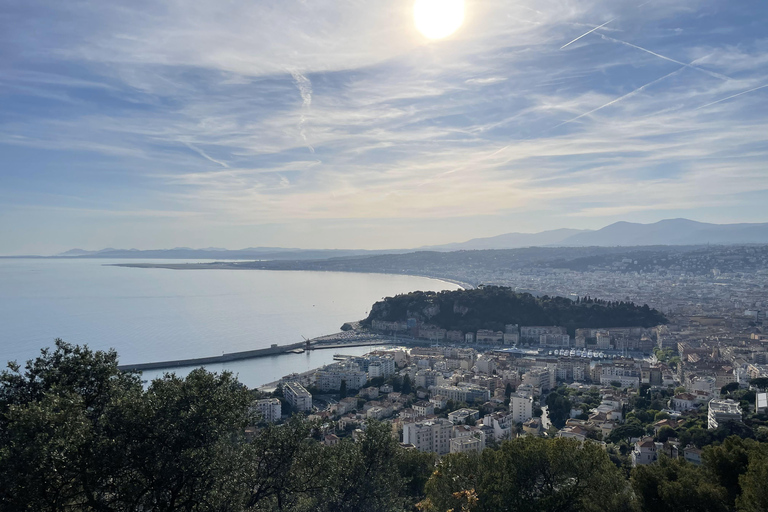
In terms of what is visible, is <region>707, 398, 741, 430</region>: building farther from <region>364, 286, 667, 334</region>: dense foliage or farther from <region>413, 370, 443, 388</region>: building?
<region>364, 286, 667, 334</region>: dense foliage

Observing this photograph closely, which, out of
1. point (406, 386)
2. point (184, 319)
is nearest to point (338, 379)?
point (406, 386)

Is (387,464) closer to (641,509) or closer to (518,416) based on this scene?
(641,509)

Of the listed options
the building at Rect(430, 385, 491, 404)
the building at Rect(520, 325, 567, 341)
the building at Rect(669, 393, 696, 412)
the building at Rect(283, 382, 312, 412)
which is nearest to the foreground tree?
the building at Rect(669, 393, 696, 412)

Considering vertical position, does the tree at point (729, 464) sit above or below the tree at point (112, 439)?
below

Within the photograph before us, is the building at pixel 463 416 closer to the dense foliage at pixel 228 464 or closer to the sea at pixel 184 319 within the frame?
the sea at pixel 184 319

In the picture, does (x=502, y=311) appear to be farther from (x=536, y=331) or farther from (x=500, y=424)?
(x=500, y=424)

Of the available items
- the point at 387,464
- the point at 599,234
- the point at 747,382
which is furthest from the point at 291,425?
the point at 599,234

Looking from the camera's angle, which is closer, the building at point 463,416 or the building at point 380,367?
the building at point 463,416

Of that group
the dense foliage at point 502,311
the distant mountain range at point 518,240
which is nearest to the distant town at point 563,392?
the dense foliage at point 502,311
